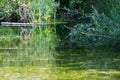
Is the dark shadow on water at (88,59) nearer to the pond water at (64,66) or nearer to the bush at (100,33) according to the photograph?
the pond water at (64,66)

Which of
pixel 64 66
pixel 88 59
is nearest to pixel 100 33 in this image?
pixel 88 59

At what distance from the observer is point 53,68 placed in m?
11.2

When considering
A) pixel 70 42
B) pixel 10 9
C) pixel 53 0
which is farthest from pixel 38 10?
pixel 70 42

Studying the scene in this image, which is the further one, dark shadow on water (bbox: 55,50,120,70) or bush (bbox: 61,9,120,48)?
bush (bbox: 61,9,120,48)

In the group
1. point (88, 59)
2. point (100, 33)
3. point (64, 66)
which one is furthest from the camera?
point (100, 33)

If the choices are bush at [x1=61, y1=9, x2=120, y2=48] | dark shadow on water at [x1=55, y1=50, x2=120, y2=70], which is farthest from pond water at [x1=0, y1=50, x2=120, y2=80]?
bush at [x1=61, y1=9, x2=120, y2=48]

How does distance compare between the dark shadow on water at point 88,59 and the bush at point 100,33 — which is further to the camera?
the bush at point 100,33

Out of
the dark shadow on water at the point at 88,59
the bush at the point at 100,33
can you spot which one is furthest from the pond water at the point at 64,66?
the bush at the point at 100,33

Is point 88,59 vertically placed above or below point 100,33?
below

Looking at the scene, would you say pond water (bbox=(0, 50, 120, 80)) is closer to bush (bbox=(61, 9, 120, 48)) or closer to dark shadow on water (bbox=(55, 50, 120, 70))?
→ dark shadow on water (bbox=(55, 50, 120, 70))

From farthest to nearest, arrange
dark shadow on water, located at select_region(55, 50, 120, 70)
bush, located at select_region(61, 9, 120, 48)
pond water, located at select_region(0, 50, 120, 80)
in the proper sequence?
bush, located at select_region(61, 9, 120, 48) < dark shadow on water, located at select_region(55, 50, 120, 70) < pond water, located at select_region(0, 50, 120, 80)

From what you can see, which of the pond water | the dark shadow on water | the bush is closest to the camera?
the pond water

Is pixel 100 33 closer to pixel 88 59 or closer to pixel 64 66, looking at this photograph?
pixel 88 59

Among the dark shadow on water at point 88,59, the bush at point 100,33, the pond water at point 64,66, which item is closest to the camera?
the pond water at point 64,66
